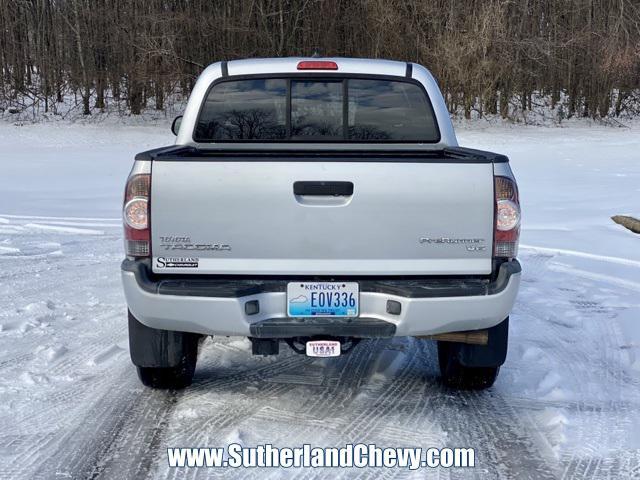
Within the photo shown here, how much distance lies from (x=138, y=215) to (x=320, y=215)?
2.91 feet

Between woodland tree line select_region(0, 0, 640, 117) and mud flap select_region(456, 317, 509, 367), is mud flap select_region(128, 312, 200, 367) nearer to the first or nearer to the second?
mud flap select_region(456, 317, 509, 367)

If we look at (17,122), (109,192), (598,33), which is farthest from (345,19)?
(109,192)

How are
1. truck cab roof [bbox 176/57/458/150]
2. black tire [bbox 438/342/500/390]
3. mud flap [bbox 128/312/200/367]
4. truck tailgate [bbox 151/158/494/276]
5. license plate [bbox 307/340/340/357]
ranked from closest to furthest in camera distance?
truck tailgate [bbox 151/158/494/276]
license plate [bbox 307/340/340/357]
mud flap [bbox 128/312/200/367]
black tire [bbox 438/342/500/390]
truck cab roof [bbox 176/57/458/150]

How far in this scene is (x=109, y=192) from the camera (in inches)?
562

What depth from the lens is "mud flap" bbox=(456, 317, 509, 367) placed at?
→ 4.23 metres

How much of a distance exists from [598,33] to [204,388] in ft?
116

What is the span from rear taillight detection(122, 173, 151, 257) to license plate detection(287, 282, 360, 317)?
2.44ft

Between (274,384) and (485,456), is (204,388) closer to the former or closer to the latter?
(274,384)

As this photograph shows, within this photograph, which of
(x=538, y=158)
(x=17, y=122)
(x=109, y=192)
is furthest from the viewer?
(x=17, y=122)

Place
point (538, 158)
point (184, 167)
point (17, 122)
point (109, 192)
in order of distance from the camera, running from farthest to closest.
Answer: point (17, 122) → point (538, 158) → point (109, 192) → point (184, 167)

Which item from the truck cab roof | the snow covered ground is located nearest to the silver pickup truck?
the snow covered ground

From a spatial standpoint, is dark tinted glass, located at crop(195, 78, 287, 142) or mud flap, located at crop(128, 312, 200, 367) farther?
dark tinted glass, located at crop(195, 78, 287, 142)

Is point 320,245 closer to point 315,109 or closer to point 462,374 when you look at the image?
point 462,374

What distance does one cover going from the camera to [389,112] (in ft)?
16.6
